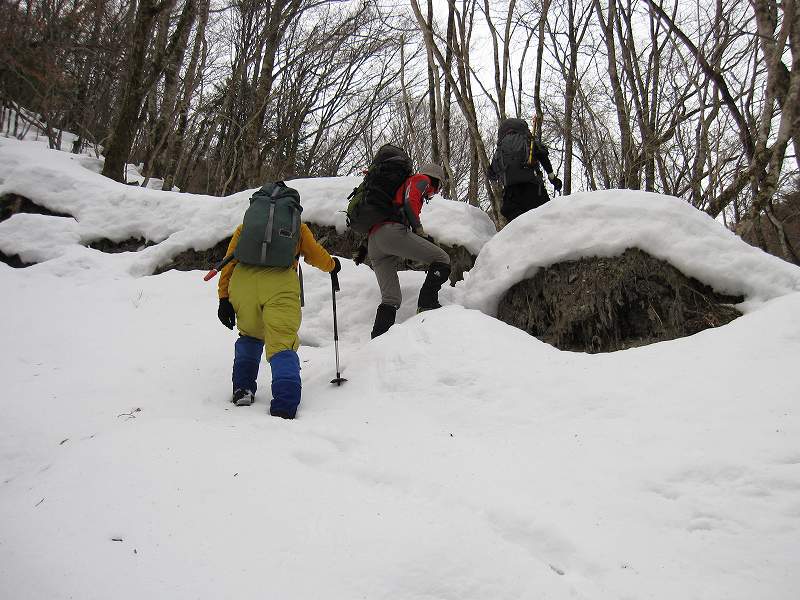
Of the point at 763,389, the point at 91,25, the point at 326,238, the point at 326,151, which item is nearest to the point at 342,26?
the point at 326,151

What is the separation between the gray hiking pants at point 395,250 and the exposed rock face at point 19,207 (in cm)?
568

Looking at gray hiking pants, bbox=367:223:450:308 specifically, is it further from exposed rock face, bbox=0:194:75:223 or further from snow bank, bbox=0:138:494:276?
exposed rock face, bbox=0:194:75:223

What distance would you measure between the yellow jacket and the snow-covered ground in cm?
80

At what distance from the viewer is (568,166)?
9148 millimetres

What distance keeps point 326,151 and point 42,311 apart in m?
9.97

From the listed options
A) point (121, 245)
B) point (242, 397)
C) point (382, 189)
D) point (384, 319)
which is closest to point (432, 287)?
point (384, 319)

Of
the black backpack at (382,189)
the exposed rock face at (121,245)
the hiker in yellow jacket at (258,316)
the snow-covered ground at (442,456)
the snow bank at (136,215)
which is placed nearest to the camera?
the snow-covered ground at (442,456)

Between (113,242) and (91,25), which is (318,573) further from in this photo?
(91,25)

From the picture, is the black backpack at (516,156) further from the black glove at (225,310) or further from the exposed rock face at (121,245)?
the exposed rock face at (121,245)

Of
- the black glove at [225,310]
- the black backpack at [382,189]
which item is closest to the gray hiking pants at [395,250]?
the black backpack at [382,189]

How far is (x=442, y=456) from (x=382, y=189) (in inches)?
114

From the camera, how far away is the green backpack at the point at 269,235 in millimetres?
3740

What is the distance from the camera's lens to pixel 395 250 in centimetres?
486

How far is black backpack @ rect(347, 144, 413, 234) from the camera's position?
191 inches
